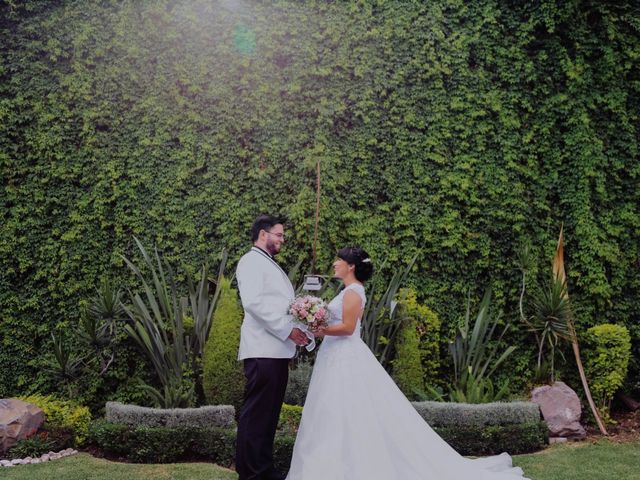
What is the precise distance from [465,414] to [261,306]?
2.45 m

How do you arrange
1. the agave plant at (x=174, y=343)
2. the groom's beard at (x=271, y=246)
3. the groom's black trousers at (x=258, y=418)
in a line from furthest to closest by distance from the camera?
1. the agave plant at (x=174, y=343)
2. the groom's beard at (x=271, y=246)
3. the groom's black trousers at (x=258, y=418)

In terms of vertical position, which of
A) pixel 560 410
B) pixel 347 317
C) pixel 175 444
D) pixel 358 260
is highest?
pixel 358 260

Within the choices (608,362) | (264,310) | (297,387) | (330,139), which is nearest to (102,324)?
(297,387)

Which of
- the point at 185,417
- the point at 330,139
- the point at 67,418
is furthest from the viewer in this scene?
the point at 330,139

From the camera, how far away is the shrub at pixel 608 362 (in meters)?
6.20

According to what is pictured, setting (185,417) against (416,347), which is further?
(416,347)

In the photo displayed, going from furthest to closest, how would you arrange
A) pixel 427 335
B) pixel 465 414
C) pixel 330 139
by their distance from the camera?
pixel 330 139
pixel 427 335
pixel 465 414

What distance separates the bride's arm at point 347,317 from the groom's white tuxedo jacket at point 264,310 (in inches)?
12.1

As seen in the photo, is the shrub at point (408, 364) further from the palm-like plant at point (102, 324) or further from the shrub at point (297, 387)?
the palm-like plant at point (102, 324)

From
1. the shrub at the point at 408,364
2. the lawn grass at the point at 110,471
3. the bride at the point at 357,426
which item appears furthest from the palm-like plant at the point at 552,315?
the lawn grass at the point at 110,471

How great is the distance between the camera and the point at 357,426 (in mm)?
3879

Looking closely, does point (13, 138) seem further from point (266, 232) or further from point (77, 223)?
point (266, 232)

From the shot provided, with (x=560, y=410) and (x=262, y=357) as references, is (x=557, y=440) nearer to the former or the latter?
(x=560, y=410)

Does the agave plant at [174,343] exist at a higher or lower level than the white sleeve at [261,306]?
lower
